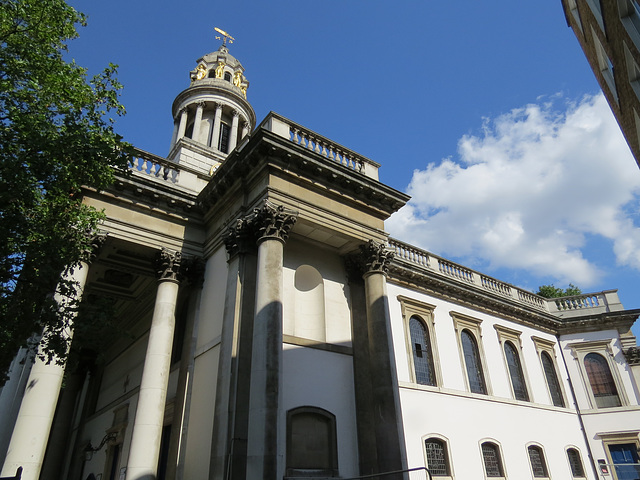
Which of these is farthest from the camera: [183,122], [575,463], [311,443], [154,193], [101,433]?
[183,122]

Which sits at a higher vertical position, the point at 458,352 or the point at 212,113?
the point at 212,113

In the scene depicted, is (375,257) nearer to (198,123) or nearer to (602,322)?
(198,123)

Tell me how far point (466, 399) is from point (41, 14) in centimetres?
1818

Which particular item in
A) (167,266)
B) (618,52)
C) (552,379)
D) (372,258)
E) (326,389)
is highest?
(618,52)

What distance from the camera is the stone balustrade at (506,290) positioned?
20.1m

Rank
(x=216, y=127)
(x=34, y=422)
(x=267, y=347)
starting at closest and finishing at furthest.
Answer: (x=34, y=422) < (x=267, y=347) < (x=216, y=127)

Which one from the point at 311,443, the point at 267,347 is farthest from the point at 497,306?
the point at 267,347

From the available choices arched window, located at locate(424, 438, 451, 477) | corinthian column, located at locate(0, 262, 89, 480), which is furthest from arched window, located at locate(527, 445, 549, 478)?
corinthian column, located at locate(0, 262, 89, 480)

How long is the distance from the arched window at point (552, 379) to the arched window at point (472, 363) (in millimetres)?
5377

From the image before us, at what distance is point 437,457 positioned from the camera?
52.6 ft

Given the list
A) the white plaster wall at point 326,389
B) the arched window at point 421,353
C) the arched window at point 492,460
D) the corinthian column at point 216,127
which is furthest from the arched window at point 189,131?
the arched window at point 492,460

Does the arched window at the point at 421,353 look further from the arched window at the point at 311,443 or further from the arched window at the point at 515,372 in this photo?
the arched window at the point at 311,443

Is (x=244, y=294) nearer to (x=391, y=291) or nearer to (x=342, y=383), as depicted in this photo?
(x=342, y=383)

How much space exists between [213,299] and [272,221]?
3374mm
